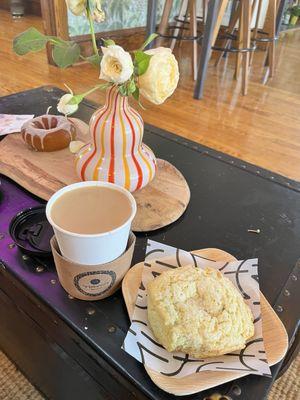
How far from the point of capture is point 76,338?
0.47 meters

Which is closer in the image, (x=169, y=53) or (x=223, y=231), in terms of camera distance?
(x=169, y=53)

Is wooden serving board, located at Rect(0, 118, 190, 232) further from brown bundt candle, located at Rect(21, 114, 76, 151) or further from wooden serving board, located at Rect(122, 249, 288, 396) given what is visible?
wooden serving board, located at Rect(122, 249, 288, 396)

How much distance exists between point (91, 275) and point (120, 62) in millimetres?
292

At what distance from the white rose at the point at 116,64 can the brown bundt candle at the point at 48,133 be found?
1.07 feet

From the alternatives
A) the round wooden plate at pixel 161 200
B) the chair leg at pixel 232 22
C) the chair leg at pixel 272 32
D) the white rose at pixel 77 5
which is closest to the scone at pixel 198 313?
the round wooden plate at pixel 161 200

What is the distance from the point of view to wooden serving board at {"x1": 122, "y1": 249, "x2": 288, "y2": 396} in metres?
0.39

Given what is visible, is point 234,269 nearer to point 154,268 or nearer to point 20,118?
point 154,268

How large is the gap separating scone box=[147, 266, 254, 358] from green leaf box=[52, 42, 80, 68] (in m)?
0.37

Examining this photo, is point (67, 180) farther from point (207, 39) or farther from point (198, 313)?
point (207, 39)

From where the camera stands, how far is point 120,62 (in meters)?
0.47

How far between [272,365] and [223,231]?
27cm

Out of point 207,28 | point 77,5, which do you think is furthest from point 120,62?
point 207,28

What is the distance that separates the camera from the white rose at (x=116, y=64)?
0.47 meters

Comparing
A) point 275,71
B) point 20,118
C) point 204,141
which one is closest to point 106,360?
point 20,118
